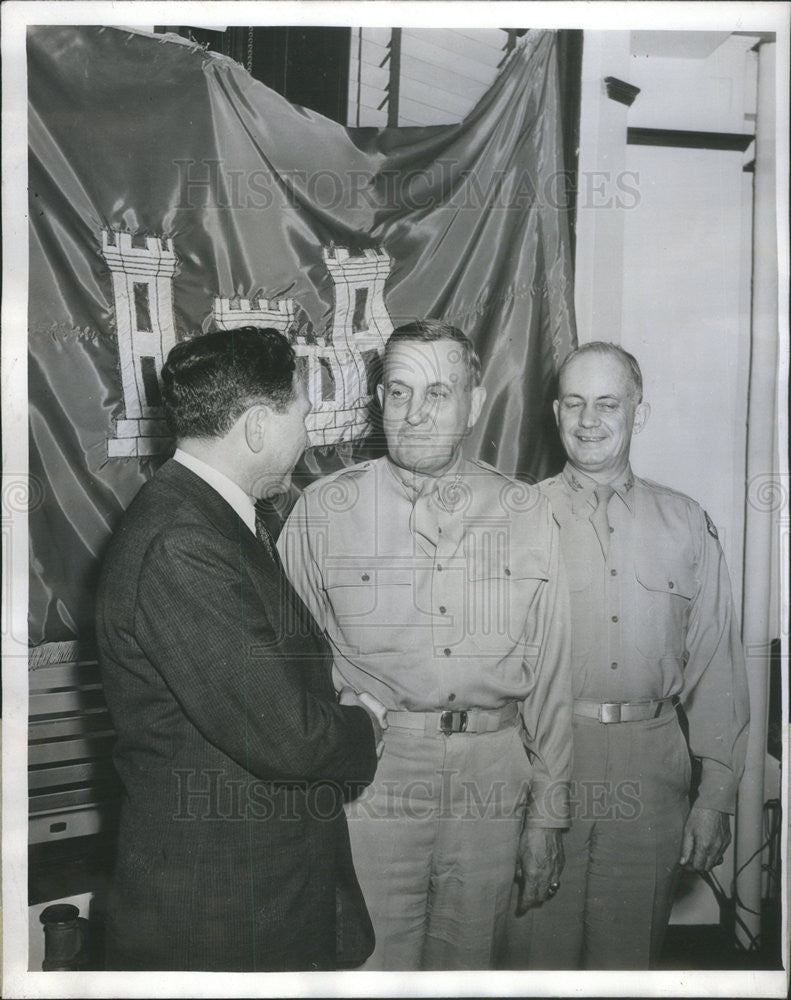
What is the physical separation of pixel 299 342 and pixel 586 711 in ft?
3.00

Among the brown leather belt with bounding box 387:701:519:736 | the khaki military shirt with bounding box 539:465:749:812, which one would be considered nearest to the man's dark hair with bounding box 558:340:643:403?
the khaki military shirt with bounding box 539:465:749:812

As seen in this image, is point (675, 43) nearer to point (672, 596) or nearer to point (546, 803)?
point (672, 596)

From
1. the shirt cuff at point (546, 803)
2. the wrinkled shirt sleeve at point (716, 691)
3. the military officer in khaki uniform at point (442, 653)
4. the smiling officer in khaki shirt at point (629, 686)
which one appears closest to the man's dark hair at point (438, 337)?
the military officer in khaki uniform at point (442, 653)

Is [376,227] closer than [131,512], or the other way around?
[131,512]

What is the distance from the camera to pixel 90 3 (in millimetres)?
1479

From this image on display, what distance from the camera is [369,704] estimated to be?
1.44 metres

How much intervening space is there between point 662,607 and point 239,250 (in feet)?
3.56

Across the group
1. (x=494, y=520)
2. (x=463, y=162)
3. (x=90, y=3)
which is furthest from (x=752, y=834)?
(x=90, y=3)

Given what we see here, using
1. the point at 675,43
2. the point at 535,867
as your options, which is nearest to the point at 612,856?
the point at 535,867

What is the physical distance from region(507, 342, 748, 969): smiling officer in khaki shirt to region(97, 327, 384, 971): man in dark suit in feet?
1.38

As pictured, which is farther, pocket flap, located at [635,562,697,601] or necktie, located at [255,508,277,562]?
pocket flap, located at [635,562,697,601]

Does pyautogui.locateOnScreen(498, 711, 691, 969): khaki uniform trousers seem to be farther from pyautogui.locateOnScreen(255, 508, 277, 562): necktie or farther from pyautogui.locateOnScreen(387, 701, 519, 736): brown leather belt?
pyautogui.locateOnScreen(255, 508, 277, 562): necktie

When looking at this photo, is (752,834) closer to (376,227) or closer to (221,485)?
(221,485)

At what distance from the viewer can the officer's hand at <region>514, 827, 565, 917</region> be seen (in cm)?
148
